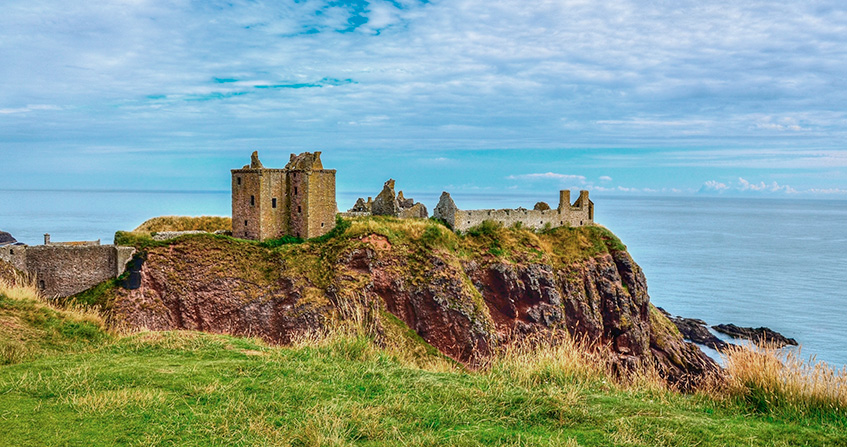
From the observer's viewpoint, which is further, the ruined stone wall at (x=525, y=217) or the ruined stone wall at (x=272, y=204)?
the ruined stone wall at (x=525, y=217)

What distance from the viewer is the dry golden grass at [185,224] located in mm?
37562

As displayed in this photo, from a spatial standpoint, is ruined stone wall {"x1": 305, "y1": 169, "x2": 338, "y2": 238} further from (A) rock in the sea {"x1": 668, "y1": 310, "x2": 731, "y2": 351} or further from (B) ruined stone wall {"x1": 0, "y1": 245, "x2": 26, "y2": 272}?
(A) rock in the sea {"x1": 668, "y1": 310, "x2": 731, "y2": 351}

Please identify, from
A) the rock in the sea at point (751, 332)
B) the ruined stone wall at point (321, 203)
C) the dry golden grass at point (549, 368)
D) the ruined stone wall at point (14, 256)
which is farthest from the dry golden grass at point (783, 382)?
the rock in the sea at point (751, 332)

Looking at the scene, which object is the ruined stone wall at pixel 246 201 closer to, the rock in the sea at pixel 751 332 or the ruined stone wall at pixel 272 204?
the ruined stone wall at pixel 272 204

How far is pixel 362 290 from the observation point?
29531mm

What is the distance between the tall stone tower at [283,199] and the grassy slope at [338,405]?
843 inches

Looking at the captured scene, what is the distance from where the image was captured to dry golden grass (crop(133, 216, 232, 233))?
123 ft

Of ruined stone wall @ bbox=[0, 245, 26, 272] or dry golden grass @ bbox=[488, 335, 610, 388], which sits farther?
ruined stone wall @ bbox=[0, 245, 26, 272]

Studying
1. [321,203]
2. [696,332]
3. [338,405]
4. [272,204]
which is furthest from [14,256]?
[696,332]

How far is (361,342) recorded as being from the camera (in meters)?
11.5

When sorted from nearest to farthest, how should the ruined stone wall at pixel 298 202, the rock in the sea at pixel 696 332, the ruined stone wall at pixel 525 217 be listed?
the ruined stone wall at pixel 298 202, the ruined stone wall at pixel 525 217, the rock in the sea at pixel 696 332

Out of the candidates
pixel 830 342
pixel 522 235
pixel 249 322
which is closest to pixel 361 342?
pixel 249 322

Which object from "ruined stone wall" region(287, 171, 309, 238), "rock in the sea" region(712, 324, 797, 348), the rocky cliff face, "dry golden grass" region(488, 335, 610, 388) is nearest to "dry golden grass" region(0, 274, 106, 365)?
"dry golden grass" region(488, 335, 610, 388)

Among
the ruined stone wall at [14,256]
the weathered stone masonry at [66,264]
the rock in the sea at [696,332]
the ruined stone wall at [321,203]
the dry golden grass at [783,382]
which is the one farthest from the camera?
the rock in the sea at [696,332]
